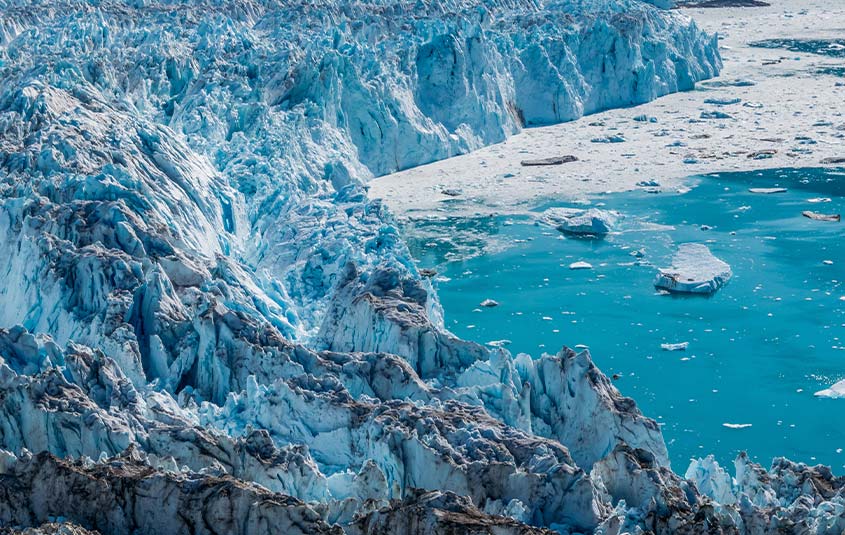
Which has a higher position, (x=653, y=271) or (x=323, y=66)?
(x=323, y=66)

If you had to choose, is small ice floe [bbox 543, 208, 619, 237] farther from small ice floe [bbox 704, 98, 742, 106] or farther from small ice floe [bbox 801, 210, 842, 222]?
small ice floe [bbox 704, 98, 742, 106]

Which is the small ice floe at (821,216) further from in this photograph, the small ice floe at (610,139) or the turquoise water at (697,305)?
the small ice floe at (610,139)

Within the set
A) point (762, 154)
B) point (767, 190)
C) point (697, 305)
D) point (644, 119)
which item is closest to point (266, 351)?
point (697, 305)

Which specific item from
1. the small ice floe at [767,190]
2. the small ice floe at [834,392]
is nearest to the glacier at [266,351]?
the small ice floe at [834,392]

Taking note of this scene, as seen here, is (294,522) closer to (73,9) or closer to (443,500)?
(443,500)

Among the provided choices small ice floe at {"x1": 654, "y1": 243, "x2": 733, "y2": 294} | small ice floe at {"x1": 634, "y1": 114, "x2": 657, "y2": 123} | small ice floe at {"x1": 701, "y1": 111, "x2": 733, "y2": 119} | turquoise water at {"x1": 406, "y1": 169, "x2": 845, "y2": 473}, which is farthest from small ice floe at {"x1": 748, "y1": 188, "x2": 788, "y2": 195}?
small ice floe at {"x1": 701, "y1": 111, "x2": 733, "y2": 119}

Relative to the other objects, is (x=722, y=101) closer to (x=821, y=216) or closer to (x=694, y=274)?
(x=821, y=216)

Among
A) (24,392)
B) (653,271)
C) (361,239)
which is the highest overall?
(24,392)

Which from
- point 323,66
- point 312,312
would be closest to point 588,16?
point 323,66
